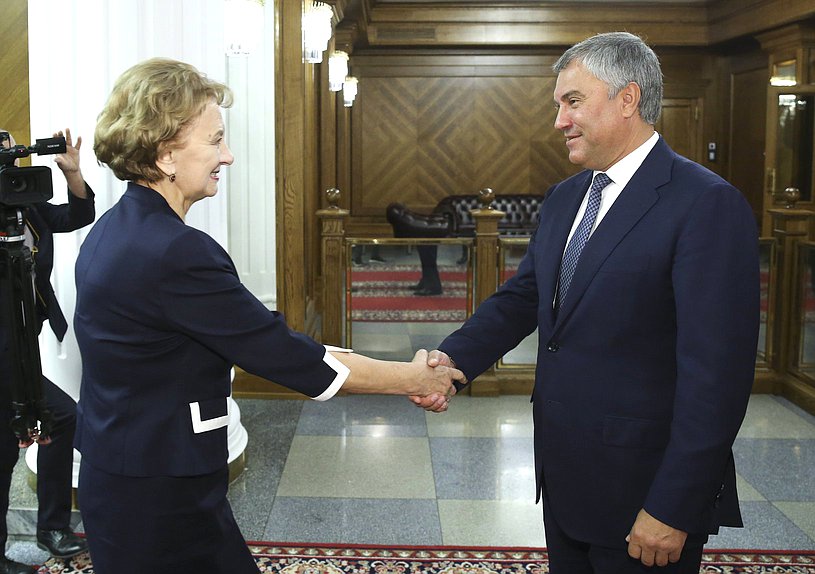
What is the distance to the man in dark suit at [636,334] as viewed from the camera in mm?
1837

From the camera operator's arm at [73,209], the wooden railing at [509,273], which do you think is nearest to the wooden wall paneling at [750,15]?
the wooden railing at [509,273]

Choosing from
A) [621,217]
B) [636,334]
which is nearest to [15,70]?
[621,217]

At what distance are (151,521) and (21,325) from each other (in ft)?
4.28

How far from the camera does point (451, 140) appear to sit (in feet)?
51.9

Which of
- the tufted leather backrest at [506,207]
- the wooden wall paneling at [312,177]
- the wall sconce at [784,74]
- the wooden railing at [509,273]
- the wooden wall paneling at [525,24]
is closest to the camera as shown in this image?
the wooden railing at [509,273]

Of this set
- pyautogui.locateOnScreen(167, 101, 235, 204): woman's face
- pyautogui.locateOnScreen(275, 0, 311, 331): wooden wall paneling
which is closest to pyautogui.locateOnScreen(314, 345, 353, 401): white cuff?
pyautogui.locateOnScreen(167, 101, 235, 204): woman's face

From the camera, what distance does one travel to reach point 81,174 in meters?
3.45

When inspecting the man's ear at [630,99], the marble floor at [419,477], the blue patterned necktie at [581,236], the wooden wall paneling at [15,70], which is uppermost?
the wooden wall paneling at [15,70]

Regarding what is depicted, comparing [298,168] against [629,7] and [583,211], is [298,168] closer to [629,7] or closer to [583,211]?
[583,211]

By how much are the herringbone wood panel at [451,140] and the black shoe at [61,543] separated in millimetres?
12475

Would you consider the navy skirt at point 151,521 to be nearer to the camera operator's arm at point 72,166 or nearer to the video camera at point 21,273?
the video camera at point 21,273

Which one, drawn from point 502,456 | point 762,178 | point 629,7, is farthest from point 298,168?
point 762,178

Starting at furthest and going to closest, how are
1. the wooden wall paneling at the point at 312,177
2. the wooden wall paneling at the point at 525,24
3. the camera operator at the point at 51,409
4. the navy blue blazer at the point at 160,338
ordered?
the wooden wall paneling at the point at 525,24 → the wooden wall paneling at the point at 312,177 → the camera operator at the point at 51,409 → the navy blue blazer at the point at 160,338

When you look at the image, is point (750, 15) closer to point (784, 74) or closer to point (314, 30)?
point (784, 74)
